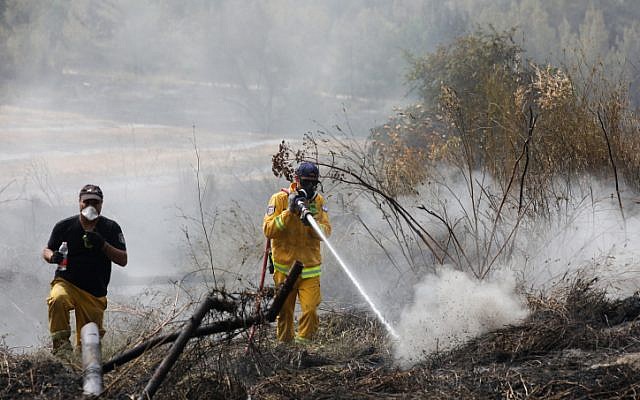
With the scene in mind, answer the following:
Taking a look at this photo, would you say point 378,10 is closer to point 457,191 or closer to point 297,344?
point 457,191

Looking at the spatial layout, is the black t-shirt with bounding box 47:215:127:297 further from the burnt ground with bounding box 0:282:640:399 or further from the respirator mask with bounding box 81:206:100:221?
the burnt ground with bounding box 0:282:640:399

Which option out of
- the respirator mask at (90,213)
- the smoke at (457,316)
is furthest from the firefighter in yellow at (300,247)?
the respirator mask at (90,213)

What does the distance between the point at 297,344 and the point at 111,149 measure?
1580 centimetres

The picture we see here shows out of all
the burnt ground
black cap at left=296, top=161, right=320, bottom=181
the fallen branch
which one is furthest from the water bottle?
black cap at left=296, top=161, right=320, bottom=181

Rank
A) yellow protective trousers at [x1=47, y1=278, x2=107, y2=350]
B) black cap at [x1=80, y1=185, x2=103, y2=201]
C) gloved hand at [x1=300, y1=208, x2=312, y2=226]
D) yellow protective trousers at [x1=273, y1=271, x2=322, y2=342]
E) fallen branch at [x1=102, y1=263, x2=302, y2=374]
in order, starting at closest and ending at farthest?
fallen branch at [x1=102, y1=263, x2=302, y2=374] → yellow protective trousers at [x1=47, y1=278, x2=107, y2=350] → black cap at [x1=80, y1=185, x2=103, y2=201] → gloved hand at [x1=300, y1=208, x2=312, y2=226] → yellow protective trousers at [x1=273, y1=271, x2=322, y2=342]

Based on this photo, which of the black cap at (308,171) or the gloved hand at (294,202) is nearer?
the gloved hand at (294,202)

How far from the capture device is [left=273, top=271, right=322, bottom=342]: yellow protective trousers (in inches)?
265

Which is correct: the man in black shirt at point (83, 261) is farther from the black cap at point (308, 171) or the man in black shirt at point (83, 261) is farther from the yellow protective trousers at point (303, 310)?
the black cap at point (308, 171)

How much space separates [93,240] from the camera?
588 centimetres

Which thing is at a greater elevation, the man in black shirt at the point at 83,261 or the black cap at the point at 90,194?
the black cap at the point at 90,194

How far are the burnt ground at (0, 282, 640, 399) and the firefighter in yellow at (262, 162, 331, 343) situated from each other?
2.63ft

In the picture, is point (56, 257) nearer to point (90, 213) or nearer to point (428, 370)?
point (90, 213)

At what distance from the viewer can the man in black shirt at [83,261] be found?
5871mm

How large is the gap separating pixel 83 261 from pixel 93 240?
0.74 ft
